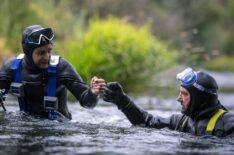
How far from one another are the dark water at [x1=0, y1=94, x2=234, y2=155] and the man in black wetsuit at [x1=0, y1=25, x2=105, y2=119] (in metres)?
0.27

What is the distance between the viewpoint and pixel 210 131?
776 centimetres

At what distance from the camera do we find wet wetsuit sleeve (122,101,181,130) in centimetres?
854

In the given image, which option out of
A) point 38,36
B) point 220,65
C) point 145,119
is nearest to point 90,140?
point 145,119

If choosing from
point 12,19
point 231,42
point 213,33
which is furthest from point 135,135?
point 231,42

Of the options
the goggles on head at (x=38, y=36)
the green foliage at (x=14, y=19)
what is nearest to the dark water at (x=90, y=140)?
the goggles on head at (x=38, y=36)

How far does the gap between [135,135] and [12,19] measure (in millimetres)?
15039

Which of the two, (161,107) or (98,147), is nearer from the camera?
(98,147)

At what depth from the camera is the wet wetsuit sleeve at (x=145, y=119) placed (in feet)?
28.0

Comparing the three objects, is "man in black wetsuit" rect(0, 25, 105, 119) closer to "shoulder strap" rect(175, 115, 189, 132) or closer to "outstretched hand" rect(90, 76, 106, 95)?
"outstretched hand" rect(90, 76, 106, 95)

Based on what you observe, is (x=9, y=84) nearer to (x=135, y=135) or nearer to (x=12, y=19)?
(x=135, y=135)

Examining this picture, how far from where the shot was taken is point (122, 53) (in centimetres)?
1677

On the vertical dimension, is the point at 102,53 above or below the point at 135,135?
above

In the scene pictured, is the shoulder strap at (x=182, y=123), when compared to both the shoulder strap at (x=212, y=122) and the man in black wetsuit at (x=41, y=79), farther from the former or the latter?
the man in black wetsuit at (x=41, y=79)

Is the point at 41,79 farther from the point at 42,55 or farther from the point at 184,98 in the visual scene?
the point at 184,98
